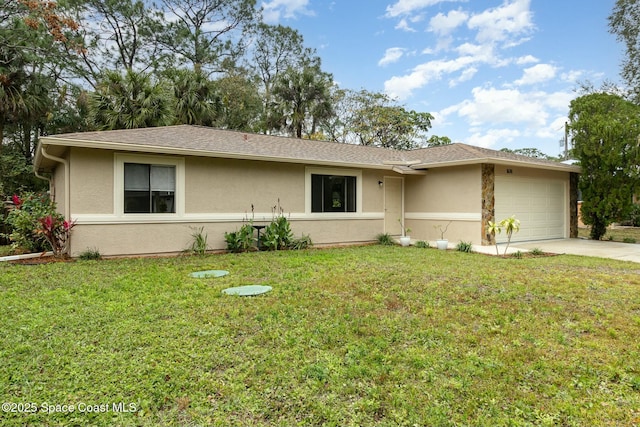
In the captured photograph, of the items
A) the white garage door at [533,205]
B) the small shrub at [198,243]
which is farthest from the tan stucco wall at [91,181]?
the white garage door at [533,205]

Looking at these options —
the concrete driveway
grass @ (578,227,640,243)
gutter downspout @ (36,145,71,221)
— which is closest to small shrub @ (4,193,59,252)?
gutter downspout @ (36,145,71,221)

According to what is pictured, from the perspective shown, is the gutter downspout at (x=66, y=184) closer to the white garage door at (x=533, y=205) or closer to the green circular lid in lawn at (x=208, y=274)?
the green circular lid in lawn at (x=208, y=274)

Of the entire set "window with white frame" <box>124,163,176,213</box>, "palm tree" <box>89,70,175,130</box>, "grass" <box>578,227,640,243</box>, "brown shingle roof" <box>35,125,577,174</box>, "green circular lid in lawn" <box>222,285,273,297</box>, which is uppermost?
"palm tree" <box>89,70,175,130</box>

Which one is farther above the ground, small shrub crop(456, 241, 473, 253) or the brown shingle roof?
the brown shingle roof

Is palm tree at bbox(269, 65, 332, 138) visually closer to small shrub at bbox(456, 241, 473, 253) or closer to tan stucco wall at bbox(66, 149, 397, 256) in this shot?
tan stucco wall at bbox(66, 149, 397, 256)

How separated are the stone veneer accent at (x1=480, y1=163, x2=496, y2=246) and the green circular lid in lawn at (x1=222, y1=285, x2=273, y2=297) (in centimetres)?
742

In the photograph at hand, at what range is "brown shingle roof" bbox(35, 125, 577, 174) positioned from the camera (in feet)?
26.1

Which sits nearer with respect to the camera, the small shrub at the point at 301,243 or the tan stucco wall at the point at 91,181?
the tan stucco wall at the point at 91,181

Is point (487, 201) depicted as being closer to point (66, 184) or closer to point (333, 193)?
point (333, 193)

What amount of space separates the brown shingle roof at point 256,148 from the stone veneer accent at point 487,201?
1.53 ft

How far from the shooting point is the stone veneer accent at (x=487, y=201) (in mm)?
10289

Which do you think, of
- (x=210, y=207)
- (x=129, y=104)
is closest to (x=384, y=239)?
(x=210, y=207)

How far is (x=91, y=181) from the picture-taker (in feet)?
25.9

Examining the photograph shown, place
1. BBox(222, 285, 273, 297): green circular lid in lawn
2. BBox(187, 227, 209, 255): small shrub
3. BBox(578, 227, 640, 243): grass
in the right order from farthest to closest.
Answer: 1. BBox(578, 227, 640, 243): grass
2. BBox(187, 227, 209, 255): small shrub
3. BBox(222, 285, 273, 297): green circular lid in lawn
